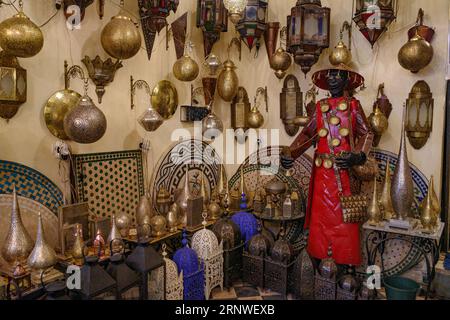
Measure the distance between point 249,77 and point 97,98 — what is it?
1.86 metres

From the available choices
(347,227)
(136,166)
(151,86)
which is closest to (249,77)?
(151,86)

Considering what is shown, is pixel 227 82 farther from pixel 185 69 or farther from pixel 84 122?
pixel 84 122

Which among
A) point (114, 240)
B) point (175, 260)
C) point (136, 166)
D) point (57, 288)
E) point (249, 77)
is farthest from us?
point (249, 77)

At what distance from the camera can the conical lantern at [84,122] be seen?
2209mm

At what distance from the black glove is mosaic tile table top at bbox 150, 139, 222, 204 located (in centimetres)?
151

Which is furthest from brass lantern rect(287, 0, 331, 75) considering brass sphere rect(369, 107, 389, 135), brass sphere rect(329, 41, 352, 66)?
brass sphere rect(369, 107, 389, 135)

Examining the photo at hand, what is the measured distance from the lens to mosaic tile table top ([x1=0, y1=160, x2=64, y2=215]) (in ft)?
7.47

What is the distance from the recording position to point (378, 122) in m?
3.14

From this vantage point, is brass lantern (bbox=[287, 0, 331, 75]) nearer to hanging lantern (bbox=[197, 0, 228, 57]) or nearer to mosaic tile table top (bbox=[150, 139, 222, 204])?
hanging lantern (bbox=[197, 0, 228, 57])

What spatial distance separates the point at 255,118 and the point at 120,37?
5.86ft

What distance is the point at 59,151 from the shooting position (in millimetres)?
2531

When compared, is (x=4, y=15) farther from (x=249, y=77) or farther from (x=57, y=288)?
(x=249, y=77)

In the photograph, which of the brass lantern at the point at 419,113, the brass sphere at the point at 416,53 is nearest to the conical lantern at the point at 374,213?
the brass lantern at the point at 419,113

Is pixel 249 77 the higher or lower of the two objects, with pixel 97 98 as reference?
higher
